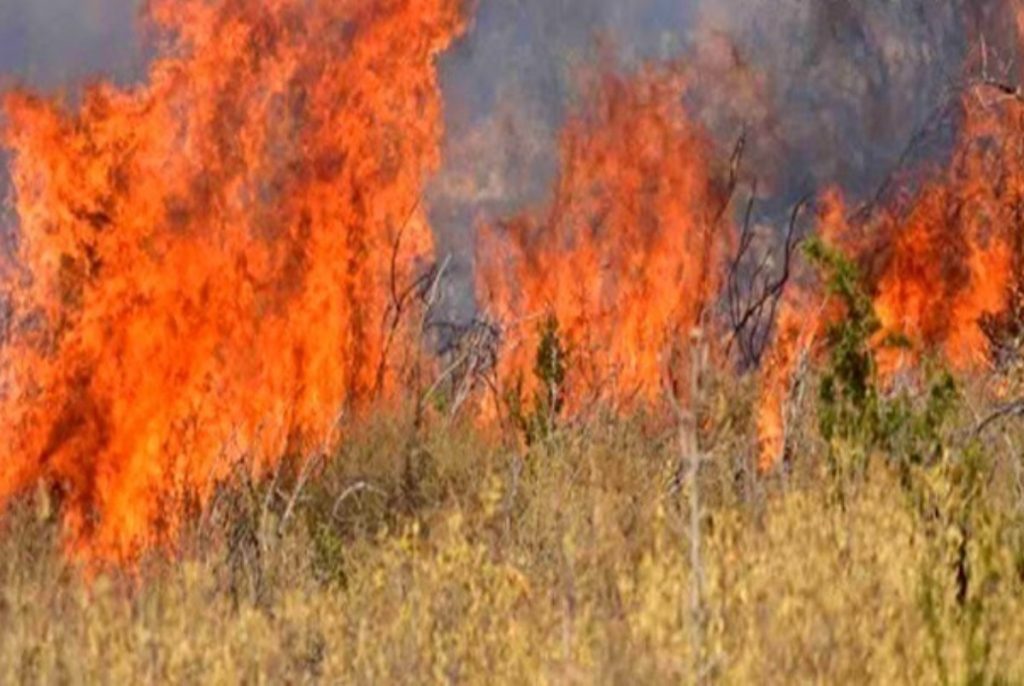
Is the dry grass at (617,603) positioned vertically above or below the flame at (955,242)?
below

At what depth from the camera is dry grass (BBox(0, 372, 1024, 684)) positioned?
6.20m

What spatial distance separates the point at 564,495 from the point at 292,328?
8.50 metres

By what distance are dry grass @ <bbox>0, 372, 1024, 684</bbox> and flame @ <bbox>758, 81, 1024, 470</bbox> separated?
449 inches

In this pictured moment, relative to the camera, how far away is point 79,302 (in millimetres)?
16016

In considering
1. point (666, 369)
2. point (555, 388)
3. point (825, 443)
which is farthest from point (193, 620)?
point (555, 388)

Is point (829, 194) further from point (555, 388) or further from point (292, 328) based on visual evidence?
point (555, 388)

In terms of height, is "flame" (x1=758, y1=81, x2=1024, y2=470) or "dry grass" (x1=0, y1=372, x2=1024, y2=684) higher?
"flame" (x1=758, y1=81, x2=1024, y2=470)

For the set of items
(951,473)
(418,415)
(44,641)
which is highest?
(418,415)

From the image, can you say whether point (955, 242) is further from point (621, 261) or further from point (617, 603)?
point (617, 603)

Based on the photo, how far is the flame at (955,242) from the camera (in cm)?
2255

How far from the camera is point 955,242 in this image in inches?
1014

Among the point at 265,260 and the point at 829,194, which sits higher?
the point at 829,194

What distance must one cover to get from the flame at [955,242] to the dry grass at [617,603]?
1141cm

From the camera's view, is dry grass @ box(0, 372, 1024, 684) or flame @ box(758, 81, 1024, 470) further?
flame @ box(758, 81, 1024, 470)
